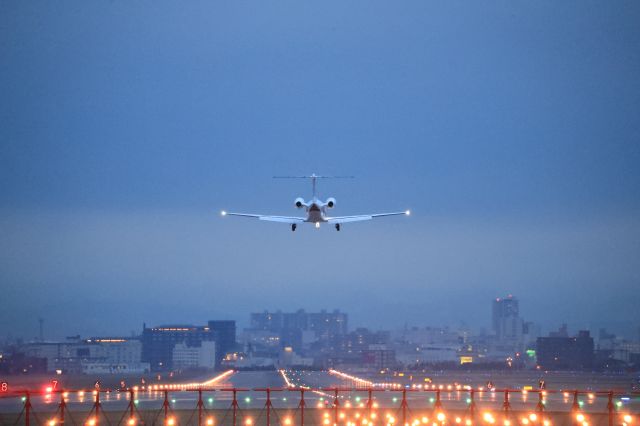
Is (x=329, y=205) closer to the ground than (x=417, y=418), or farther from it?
farther from it

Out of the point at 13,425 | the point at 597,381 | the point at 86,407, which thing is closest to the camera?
the point at 13,425

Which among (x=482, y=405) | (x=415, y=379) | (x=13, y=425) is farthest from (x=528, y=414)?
(x=415, y=379)

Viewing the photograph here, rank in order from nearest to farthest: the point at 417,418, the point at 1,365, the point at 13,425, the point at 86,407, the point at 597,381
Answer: the point at 13,425, the point at 417,418, the point at 86,407, the point at 597,381, the point at 1,365

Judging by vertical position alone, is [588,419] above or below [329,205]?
below

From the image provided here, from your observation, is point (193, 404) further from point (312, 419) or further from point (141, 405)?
point (312, 419)

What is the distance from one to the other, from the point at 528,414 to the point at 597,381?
83818 mm

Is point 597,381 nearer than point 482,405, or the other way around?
point 482,405

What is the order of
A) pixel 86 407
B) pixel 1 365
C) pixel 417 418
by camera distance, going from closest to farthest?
pixel 417 418
pixel 86 407
pixel 1 365

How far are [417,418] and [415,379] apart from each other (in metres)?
100

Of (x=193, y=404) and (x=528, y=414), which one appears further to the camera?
(x=193, y=404)

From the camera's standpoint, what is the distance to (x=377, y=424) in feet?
272

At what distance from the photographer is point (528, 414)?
89.6 meters

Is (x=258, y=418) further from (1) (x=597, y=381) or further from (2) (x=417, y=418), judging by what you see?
(1) (x=597, y=381)

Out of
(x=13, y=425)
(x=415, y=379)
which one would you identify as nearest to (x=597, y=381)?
(x=415, y=379)
